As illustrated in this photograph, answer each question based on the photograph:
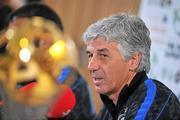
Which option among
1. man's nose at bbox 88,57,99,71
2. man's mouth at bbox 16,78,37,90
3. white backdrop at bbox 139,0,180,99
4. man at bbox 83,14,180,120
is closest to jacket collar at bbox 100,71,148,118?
man at bbox 83,14,180,120

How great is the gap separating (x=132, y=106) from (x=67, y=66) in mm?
1170

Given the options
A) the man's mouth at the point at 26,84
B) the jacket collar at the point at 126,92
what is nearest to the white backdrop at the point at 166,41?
the man's mouth at the point at 26,84

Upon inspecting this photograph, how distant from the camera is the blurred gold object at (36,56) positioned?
9.84 feet

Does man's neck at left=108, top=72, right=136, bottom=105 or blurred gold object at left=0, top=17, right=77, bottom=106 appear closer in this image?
man's neck at left=108, top=72, right=136, bottom=105

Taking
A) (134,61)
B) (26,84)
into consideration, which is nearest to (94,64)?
(134,61)

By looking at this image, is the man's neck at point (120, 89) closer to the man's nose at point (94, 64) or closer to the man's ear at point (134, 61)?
the man's ear at point (134, 61)

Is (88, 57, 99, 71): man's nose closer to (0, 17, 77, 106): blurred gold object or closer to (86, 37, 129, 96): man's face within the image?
(86, 37, 129, 96): man's face

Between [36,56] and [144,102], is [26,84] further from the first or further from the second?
[144,102]

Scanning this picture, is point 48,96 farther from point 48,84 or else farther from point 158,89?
point 158,89

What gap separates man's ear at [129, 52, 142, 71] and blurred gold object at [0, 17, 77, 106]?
0.64 m

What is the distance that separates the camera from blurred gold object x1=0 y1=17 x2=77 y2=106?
2998mm

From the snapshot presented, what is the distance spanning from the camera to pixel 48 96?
2.94 metres

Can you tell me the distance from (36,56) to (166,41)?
6.00 ft

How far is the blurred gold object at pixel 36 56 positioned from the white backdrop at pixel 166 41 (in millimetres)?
1519
